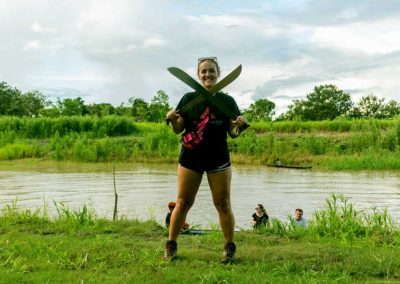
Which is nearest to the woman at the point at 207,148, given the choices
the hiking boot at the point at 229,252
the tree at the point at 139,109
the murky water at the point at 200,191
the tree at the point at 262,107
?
the hiking boot at the point at 229,252

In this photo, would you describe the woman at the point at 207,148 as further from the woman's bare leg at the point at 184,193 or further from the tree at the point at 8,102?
the tree at the point at 8,102

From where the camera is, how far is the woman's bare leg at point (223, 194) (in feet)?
12.9

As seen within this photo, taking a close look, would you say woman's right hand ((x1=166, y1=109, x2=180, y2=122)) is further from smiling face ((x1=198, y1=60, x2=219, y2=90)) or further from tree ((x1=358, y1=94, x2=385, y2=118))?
tree ((x1=358, y1=94, x2=385, y2=118))

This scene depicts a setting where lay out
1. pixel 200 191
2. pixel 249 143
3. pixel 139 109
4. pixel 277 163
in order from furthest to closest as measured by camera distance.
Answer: pixel 139 109 → pixel 249 143 → pixel 277 163 → pixel 200 191

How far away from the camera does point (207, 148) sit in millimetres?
3906

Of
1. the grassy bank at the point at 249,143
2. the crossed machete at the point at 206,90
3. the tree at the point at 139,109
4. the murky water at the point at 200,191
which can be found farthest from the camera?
the tree at the point at 139,109

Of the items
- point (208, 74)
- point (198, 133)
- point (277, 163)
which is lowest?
point (277, 163)

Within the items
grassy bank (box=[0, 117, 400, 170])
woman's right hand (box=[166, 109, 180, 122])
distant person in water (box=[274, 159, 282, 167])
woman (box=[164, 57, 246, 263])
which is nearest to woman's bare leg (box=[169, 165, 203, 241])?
woman (box=[164, 57, 246, 263])

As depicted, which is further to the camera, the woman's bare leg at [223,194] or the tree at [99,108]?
the tree at [99,108]

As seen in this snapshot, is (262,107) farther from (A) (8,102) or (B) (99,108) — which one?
(A) (8,102)

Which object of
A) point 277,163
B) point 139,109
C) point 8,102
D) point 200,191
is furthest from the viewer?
Answer: point 8,102

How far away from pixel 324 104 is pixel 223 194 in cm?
4827

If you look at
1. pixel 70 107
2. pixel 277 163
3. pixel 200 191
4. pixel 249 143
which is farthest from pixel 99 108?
pixel 200 191

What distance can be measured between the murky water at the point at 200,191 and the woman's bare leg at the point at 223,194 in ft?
20.4
